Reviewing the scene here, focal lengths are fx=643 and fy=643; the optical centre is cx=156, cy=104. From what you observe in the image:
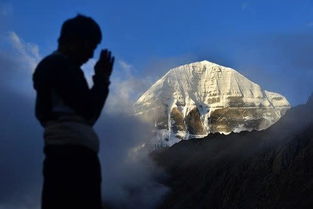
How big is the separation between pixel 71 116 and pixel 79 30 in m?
0.59

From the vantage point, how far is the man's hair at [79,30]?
4.16 m

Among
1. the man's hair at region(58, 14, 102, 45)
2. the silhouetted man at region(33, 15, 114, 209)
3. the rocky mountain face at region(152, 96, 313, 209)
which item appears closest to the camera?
the silhouetted man at region(33, 15, 114, 209)

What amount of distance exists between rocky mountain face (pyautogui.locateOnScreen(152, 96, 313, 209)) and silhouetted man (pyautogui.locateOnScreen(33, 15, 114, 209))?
169 feet

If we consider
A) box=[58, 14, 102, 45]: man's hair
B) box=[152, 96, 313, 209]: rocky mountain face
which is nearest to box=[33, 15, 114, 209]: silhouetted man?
box=[58, 14, 102, 45]: man's hair

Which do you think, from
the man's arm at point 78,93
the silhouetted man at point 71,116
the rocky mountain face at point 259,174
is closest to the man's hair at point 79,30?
the silhouetted man at point 71,116

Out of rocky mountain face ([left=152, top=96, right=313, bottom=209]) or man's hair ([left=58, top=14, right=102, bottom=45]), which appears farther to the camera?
rocky mountain face ([left=152, top=96, right=313, bottom=209])

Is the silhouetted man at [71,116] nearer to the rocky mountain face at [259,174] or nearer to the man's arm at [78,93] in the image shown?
the man's arm at [78,93]

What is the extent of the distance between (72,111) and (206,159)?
3728 inches

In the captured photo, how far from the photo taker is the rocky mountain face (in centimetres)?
5981

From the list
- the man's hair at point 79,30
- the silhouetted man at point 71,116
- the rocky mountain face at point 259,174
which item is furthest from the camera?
the rocky mountain face at point 259,174

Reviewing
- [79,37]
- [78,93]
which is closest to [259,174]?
[79,37]

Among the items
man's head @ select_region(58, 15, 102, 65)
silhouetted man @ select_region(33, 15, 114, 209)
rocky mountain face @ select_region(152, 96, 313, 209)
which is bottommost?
silhouetted man @ select_region(33, 15, 114, 209)

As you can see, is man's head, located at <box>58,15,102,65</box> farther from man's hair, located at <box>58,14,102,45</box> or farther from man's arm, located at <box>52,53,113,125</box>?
man's arm, located at <box>52,53,113,125</box>

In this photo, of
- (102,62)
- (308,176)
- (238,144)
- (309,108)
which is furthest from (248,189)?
(102,62)
